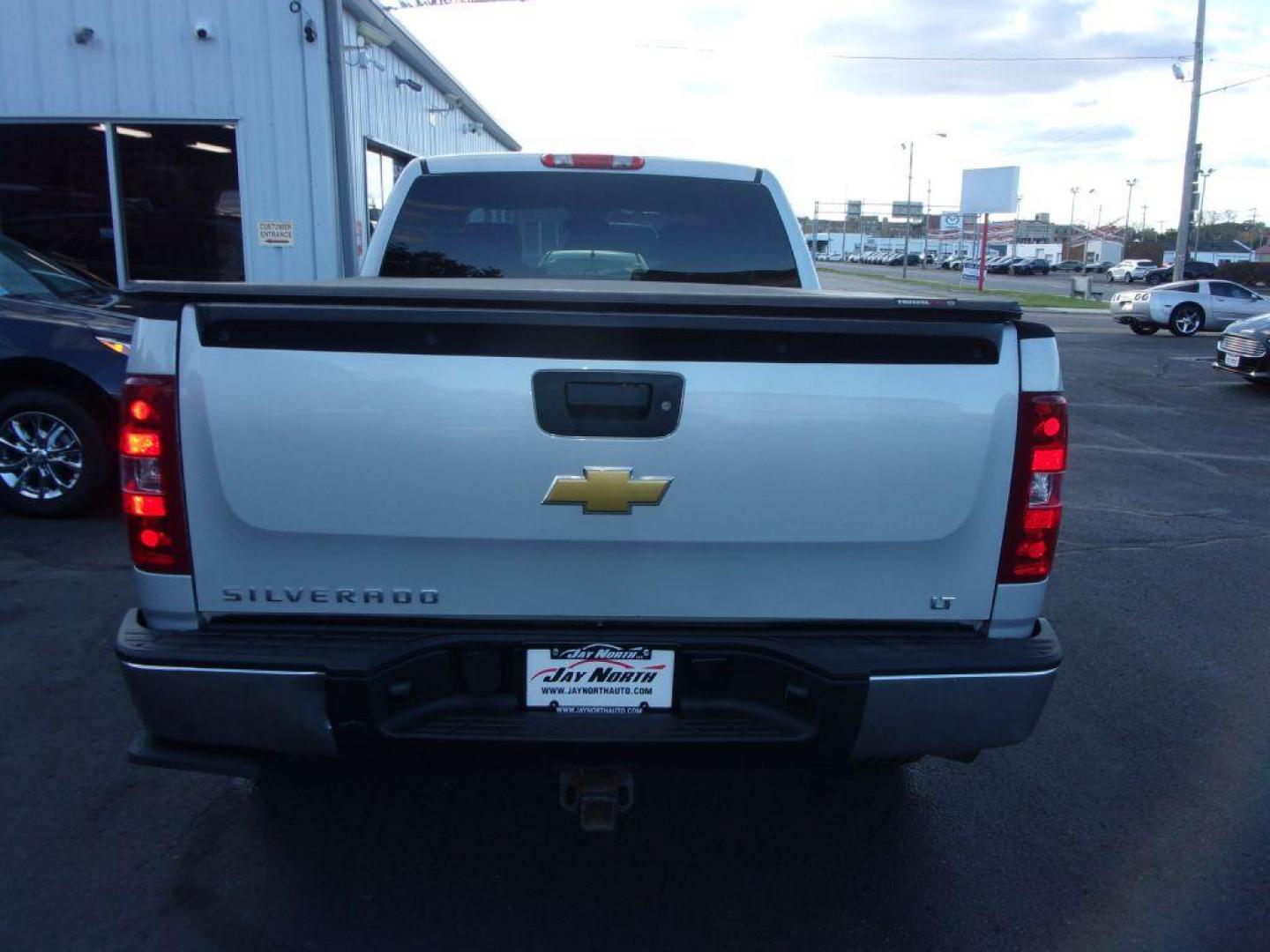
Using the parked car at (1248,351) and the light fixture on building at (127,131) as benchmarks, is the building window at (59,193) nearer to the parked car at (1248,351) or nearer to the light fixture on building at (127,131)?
the light fixture on building at (127,131)

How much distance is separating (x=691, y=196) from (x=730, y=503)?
2553mm

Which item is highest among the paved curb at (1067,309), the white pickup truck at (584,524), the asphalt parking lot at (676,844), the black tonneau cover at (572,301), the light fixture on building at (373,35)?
the light fixture on building at (373,35)

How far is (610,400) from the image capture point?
2424 mm

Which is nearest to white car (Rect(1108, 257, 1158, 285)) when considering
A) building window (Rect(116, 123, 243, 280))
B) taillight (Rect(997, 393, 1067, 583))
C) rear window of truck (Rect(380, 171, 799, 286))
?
building window (Rect(116, 123, 243, 280))

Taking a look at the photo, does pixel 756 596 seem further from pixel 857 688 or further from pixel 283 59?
pixel 283 59

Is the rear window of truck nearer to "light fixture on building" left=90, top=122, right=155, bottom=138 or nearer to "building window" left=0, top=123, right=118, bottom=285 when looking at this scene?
"light fixture on building" left=90, top=122, right=155, bottom=138

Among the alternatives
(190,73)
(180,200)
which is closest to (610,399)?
(190,73)

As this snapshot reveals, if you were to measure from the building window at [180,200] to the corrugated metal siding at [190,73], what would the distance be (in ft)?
0.81

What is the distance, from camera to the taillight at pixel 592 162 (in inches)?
179

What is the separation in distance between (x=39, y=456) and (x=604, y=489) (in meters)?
5.55

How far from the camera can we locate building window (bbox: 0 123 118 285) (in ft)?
38.3

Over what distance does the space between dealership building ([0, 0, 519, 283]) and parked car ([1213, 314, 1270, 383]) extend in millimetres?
12128

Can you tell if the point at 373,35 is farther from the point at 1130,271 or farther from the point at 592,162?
the point at 1130,271

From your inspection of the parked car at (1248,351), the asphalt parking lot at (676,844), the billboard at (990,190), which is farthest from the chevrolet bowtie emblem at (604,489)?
the billboard at (990,190)
